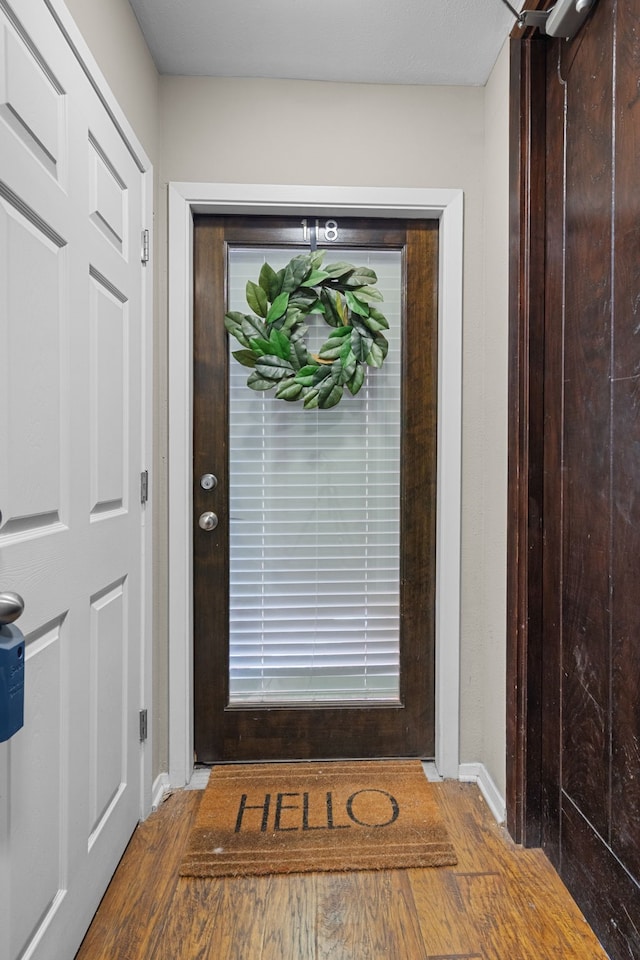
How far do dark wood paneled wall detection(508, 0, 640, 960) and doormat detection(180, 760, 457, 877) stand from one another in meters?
0.32

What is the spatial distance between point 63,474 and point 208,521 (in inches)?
32.3

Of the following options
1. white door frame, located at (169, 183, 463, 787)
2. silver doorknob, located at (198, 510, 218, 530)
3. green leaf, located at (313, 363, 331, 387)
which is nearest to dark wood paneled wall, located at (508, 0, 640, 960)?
white door frame, located at (169, 183, 463, 787)

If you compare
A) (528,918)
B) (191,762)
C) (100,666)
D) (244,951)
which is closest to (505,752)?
(528,918)

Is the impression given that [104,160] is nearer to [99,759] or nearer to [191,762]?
[99,759]

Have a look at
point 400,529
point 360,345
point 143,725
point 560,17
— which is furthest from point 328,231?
point 143,725

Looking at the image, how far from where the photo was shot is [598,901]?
1.30 metres

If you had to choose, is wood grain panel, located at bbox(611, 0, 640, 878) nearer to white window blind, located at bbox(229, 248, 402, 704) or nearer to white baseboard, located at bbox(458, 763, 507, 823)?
white baseboard, located at bbox(458, 763, 507, 823)

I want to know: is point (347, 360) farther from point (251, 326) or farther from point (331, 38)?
point (331, 38)

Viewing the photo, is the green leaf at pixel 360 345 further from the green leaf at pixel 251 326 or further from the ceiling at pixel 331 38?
the ceiling at pixel 331 38

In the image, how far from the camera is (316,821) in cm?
169

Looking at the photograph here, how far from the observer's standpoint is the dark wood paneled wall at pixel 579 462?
1193 millimetres

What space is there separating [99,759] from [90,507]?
0.64 meters

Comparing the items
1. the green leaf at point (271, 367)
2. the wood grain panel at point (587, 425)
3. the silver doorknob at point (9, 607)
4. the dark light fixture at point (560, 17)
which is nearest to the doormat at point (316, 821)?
the wood grain panel at point (587, 425)

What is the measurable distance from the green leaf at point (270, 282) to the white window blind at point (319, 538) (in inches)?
5.0
